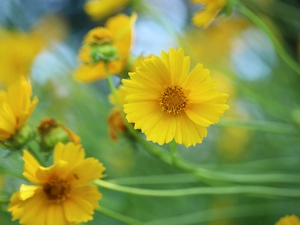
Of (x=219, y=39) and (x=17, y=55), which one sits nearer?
(x=17, y=55)

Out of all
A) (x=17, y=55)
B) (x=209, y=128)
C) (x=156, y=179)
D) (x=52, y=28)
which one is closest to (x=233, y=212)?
(x=156, y=179)

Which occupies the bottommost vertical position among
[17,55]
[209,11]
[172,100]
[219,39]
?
[172,100]

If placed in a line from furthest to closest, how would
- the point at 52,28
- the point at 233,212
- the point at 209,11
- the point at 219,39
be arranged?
1. the point at 52,28
2. the point at 219,39
3. the point at 233,212
4. the point at 209,11

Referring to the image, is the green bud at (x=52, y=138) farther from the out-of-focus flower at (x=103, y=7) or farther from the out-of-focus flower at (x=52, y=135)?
the out-of-focus flower at (x=103, y=7)

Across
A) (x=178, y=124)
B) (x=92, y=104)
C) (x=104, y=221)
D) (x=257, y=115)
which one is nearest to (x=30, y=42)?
(x=92, y=104)

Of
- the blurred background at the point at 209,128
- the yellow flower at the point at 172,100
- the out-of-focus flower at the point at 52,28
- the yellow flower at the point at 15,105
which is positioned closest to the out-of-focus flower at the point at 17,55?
the blurred background at the point at 209,128

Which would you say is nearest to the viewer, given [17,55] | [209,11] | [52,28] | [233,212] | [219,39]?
[209,11]

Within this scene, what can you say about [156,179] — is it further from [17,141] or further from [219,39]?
[219,39]

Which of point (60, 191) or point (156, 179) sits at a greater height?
point (156, 179)
